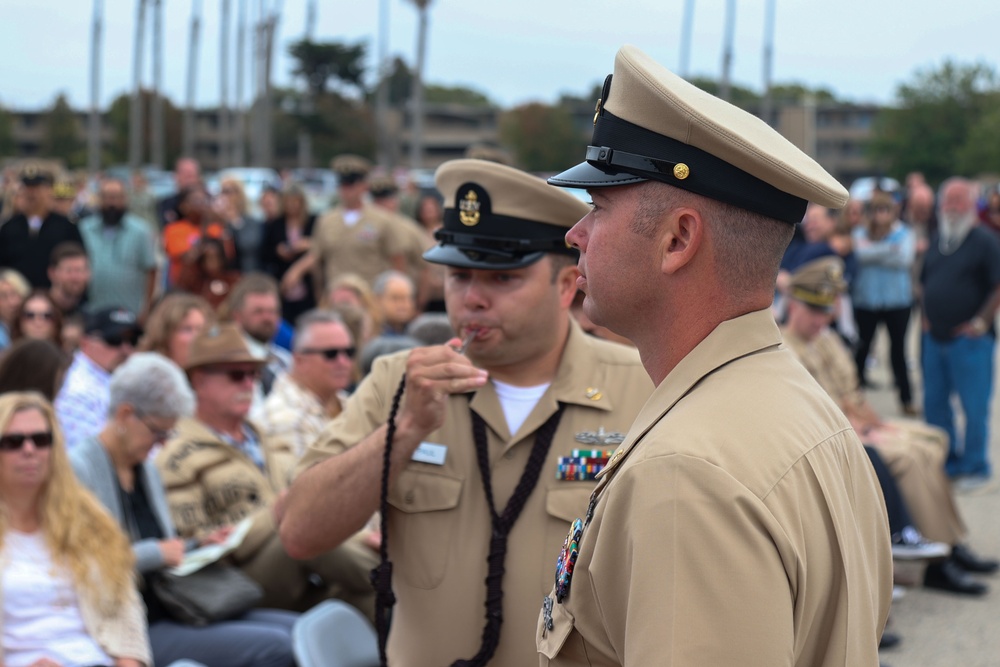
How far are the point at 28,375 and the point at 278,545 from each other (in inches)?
79.7

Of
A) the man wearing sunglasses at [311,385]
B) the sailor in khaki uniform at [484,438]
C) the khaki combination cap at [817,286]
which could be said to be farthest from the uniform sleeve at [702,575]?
the khaki combination cap at [817,286]

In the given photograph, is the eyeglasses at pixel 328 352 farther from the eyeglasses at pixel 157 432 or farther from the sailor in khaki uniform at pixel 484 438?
the sailor in khaki uniform at pixel 484 438

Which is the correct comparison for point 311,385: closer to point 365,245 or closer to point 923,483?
point 923,483

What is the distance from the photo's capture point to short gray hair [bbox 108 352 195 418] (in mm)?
4879

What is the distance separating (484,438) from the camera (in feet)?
9.11

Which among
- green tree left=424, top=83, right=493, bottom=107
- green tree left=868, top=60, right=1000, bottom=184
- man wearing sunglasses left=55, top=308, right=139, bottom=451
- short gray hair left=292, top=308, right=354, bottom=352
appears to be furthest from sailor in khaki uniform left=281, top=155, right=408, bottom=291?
green tree left=424, top=83, right=493, bottom=107

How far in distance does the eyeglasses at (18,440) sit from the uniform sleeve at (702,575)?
3.41m

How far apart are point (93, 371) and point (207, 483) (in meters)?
1.71

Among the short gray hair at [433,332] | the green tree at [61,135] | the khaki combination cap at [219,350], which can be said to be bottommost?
the khaki combination cap at [219,350]

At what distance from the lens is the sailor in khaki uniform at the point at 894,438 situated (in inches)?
273

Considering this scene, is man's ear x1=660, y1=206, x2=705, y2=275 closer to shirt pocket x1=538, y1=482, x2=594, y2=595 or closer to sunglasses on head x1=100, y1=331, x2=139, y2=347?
shirt pocket x1=538, y1=482, x2=594, y2=595

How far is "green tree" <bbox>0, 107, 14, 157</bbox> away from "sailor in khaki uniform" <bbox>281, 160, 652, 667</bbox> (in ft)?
319

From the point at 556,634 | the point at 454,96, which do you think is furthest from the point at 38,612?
the point at 454,96

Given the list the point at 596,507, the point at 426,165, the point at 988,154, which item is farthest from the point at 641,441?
the point at 426,165
